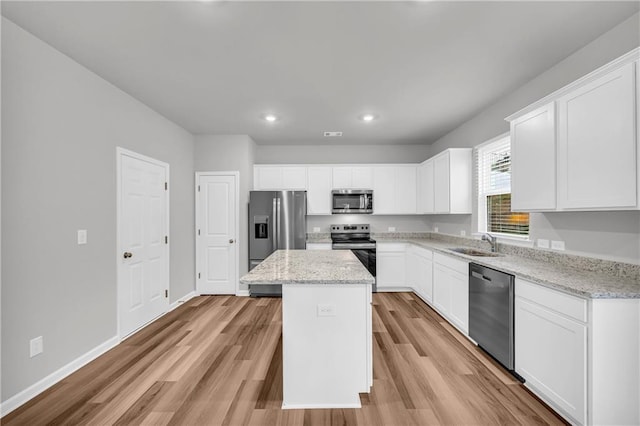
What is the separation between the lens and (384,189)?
16.2 ft

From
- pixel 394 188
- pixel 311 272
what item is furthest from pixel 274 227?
pixel 311 272

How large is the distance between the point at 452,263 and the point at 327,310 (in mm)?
2023

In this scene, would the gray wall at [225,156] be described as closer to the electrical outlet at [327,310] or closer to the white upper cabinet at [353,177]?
the white upper cabinet at [353,177]

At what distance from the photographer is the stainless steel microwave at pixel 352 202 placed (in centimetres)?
482

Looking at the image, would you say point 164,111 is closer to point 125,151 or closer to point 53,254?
point 125,151

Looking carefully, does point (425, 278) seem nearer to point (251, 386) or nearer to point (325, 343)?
point (325, 343)

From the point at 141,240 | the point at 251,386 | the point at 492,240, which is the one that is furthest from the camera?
the point at 141,240

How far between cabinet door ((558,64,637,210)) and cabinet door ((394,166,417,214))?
290 centimetres

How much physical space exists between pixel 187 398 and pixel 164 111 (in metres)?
3.30

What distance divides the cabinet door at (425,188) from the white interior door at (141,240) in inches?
161

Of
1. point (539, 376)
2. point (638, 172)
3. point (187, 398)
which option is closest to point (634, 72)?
point (638, 172)

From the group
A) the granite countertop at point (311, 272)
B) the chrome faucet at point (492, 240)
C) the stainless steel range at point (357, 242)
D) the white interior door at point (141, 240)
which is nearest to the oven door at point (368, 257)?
the stainless steel range at point (357, 242)

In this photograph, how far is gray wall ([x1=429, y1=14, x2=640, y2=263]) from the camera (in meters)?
1.87

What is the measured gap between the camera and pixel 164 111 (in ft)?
11.4
